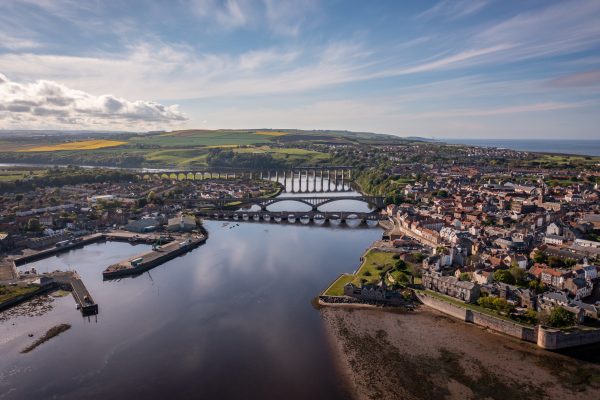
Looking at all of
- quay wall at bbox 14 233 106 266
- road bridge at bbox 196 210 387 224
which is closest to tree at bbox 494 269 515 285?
road bridge at bbox 196 210 387 224

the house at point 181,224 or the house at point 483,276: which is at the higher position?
the house at point 483,276

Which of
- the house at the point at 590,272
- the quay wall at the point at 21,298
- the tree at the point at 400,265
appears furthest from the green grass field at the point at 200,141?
the house at the point at 590,272

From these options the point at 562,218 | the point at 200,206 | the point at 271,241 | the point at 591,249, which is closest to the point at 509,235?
the point at 591,249

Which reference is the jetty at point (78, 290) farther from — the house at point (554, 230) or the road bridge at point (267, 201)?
the house at point (554, 230)

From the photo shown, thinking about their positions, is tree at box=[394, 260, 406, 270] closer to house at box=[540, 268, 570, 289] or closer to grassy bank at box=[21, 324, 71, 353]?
→ house at box=[540, 268, 570, 289]

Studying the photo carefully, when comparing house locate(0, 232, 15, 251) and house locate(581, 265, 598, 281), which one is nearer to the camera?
house locate(581, 265, 598, 281)

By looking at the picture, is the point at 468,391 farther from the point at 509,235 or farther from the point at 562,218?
the point at 562,218
